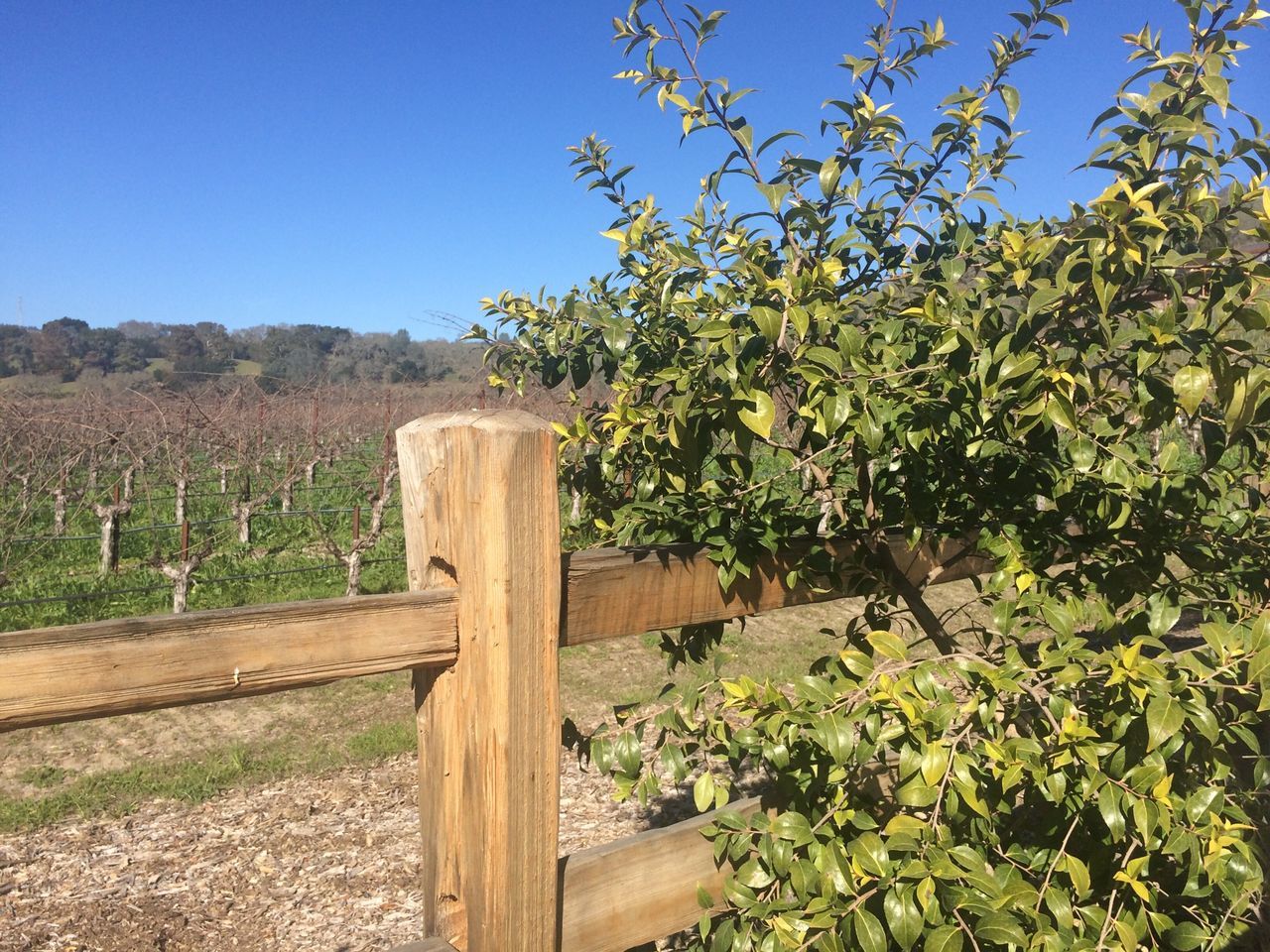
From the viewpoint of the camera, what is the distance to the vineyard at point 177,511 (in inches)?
350

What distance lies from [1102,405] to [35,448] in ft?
37.1

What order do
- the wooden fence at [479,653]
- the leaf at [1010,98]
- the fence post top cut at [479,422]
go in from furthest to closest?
the leaf at [1010,98] → the fence post top cut at [479,422] → the wooden fence at [479,653]

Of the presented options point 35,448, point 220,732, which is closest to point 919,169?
point 220,732

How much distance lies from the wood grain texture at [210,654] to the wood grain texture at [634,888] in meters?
0.49

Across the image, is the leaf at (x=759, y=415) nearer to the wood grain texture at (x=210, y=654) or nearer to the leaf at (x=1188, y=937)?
the wood grain texture at (x=210, y=654)

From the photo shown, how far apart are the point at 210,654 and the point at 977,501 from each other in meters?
1.51

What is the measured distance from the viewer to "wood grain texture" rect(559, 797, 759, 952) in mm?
1505

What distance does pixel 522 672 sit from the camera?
4.42ft

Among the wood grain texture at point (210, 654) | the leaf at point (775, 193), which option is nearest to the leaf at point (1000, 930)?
the wood grain texture at point (210, 654)

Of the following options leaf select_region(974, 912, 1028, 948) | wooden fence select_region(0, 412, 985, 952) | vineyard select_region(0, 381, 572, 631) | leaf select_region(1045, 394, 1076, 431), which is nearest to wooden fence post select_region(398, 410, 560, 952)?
wooden fence select_region(0, 412, 985, 952)

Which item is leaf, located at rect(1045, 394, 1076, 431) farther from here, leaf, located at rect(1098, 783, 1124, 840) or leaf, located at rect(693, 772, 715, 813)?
leaf, located at rect(693, 772, 715, 813)

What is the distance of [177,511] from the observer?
13500mm

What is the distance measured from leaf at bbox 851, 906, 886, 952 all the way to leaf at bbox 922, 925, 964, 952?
65 millimetres

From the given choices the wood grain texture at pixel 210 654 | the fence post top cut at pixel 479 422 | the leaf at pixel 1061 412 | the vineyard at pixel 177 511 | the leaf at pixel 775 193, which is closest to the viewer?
the wood grain texture at pixel 210 654
